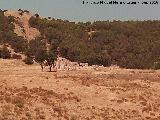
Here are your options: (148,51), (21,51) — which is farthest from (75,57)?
(148,51)

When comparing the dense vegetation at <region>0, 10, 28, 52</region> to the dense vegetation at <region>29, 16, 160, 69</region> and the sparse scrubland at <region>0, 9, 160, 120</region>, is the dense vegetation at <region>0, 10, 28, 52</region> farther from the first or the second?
the dense vegetation at <region>29, 16, 160, 69</region>

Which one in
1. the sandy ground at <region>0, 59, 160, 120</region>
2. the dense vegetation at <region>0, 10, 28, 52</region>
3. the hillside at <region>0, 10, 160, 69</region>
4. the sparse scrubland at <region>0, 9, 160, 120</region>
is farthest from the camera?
the hillside at <region>0, 10, 160, 69</region>

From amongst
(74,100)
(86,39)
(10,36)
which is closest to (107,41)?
(86,39)

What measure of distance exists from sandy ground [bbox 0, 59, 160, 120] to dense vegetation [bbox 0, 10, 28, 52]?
65555 mm

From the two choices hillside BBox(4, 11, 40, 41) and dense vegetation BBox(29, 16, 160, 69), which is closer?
dense vegetation BBox(29, 16, 160, 69)

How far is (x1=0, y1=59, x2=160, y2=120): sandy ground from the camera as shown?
1622 inches

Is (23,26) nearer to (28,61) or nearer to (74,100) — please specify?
(28,61)

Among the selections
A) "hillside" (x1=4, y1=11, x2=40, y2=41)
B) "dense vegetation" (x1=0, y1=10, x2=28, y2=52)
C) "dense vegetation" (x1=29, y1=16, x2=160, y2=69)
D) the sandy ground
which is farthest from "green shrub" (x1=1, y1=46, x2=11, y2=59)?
the sandy ground

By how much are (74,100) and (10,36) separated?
89609mm

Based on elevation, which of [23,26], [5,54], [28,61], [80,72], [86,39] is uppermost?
[23,26]

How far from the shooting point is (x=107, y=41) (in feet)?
517

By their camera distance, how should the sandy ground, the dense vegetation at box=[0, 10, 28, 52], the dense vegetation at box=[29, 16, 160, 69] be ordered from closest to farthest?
1. the sandy ground
2. the dense vegetation at box=[0, 10, 28, 52]
3. the dense vegetation at box=[29, 16, 160, 69]

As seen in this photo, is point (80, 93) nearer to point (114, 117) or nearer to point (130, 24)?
point (114, 117)

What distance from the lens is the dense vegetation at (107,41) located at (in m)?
134
